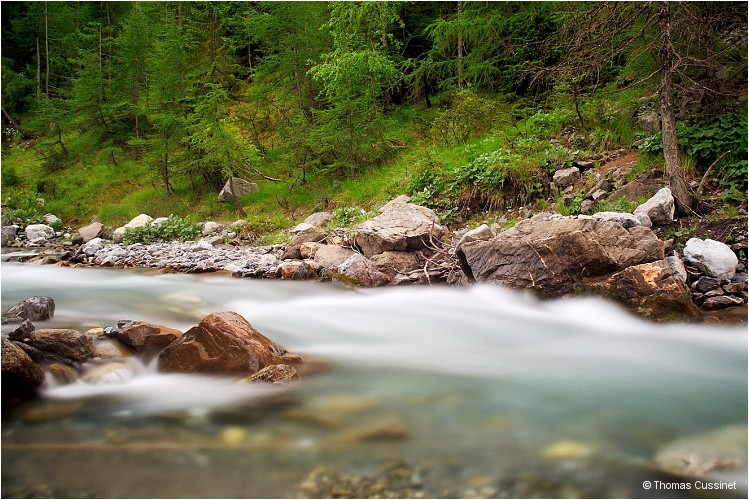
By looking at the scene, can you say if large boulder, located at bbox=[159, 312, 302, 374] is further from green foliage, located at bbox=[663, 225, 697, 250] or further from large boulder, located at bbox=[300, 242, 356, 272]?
green foliage, located at bbox=[663, 225, 697, 250]

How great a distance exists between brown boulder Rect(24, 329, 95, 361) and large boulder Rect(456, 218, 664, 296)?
505 centimetres

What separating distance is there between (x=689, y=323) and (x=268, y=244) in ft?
31.9

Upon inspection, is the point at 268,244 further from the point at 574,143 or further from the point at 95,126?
the point at 95,126

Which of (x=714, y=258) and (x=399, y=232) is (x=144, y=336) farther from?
(x=714, y=258)

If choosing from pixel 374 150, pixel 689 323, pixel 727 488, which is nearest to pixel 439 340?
pixel 689 323

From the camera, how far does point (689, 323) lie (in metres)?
5.37

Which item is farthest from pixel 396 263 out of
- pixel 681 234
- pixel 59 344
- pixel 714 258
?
pixel 59 344

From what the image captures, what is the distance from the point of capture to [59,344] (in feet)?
13.4

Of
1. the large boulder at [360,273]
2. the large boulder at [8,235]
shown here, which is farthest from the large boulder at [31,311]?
the large boulder at [8,235]

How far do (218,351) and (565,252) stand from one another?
4447 mm

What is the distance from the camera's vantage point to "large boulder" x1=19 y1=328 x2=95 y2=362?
4047 mm

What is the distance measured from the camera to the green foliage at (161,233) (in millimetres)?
14484

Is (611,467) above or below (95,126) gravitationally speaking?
below

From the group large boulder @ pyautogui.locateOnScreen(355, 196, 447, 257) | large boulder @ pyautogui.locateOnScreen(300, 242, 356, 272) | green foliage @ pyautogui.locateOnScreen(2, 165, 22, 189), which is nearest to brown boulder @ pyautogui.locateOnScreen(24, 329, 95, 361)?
large boulder @ pyautogui.locateOnScreen(300, 242, 356, 272)
